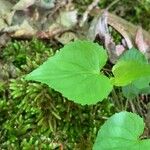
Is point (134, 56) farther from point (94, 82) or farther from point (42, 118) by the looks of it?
point (42, 118)

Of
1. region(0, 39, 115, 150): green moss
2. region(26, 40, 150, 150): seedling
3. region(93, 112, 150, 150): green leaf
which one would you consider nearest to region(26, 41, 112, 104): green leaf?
region(26, 40, 150, 150): seedling

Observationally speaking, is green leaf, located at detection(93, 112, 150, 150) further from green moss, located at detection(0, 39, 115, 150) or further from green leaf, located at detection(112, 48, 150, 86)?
green moss, located at detection(0, 39, 115, 150)

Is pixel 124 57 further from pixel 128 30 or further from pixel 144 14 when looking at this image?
pixel 144 14

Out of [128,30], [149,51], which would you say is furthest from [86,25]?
[149,51]

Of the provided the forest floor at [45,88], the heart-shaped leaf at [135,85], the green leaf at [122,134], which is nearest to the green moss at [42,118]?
the forest floor at [45,88]

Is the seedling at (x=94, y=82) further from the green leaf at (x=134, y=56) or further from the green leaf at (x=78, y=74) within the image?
the green leaf at (x=134, y=56)

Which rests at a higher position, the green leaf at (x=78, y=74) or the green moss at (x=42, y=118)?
the green leaf at (x=78, y=74)
